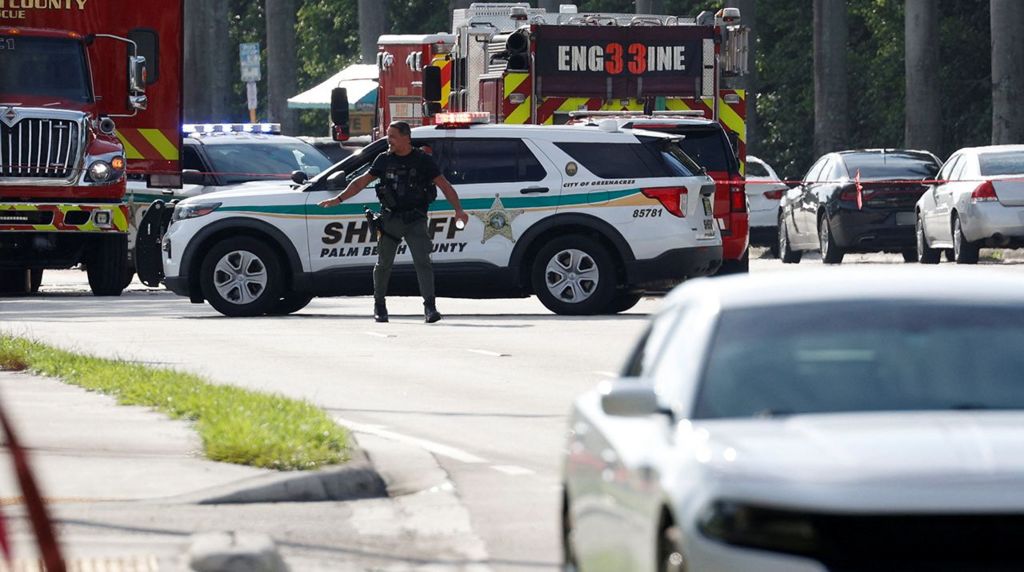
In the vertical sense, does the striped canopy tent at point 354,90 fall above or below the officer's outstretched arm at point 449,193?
above

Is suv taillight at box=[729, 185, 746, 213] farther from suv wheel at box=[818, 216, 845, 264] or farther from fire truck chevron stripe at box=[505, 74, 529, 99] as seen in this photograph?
suv wheel at box=[818, 216, 845, 264]

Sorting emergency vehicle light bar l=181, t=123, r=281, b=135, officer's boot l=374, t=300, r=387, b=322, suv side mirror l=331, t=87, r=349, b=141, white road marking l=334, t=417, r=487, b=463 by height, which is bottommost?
white road marking l=334, t=417, r=487, b=463

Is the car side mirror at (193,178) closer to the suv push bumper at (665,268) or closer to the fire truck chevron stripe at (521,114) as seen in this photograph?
the fire truck chevron stripe at (521,114)

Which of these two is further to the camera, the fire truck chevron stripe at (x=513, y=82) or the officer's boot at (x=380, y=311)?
the fire truck chevron stripe at (x=513, y=82)

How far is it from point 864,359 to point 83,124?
66.1 ft

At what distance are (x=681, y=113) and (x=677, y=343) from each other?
19732mm

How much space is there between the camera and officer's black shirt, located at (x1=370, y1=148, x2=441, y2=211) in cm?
1995

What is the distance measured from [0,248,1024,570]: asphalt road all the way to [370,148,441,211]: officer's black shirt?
3.53 ft

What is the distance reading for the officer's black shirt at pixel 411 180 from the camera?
Answer: 1995cm

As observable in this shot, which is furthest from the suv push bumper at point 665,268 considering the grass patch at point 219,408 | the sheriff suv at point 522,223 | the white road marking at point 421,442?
the white road marking at point 421,442

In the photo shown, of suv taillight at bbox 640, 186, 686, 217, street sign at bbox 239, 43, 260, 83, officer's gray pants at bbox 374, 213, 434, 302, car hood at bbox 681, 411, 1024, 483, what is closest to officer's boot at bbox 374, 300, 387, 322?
officer's gray pants at bbox 374, 213, 434, 302

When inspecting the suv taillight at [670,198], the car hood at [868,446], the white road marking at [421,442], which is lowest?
the white road marking at [421,442]

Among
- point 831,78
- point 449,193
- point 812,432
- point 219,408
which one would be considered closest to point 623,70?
point 449,193

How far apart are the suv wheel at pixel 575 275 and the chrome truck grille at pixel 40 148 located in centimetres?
687
